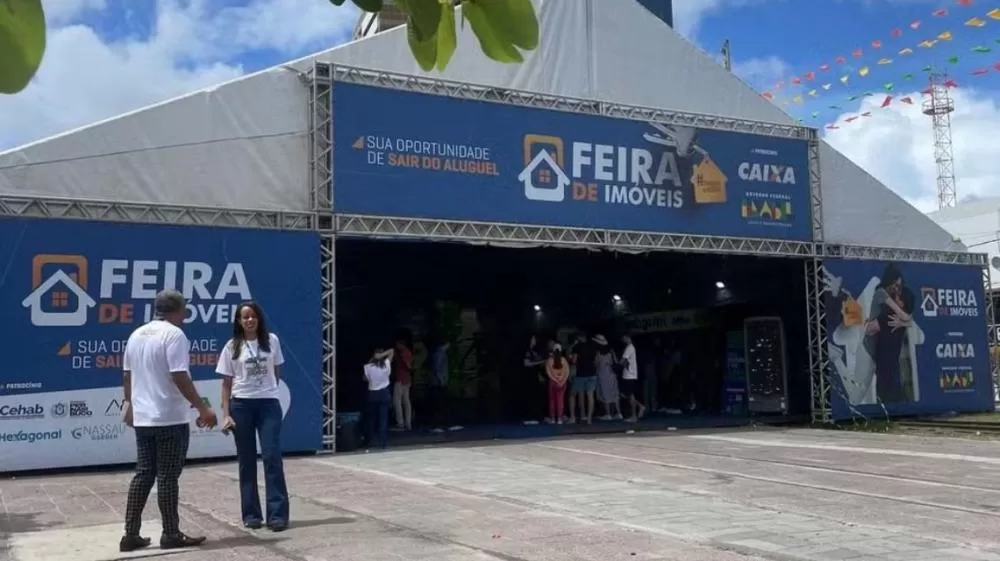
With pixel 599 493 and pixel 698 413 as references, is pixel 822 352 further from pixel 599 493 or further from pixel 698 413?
pixel 599 493

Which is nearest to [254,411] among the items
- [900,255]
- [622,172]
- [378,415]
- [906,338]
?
[378,415]

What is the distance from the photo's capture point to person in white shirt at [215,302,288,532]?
6898 mm

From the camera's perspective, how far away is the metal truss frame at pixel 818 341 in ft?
55.9

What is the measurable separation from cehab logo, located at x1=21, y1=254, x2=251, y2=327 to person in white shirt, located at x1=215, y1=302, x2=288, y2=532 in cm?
509

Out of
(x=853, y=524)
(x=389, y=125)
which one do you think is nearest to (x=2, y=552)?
(x=853, y=524)

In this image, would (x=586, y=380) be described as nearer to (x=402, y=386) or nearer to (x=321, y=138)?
(x=402, y=386)

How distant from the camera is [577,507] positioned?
7910 mm

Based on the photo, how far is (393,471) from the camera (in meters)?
10.8

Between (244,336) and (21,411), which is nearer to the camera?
(244,336)

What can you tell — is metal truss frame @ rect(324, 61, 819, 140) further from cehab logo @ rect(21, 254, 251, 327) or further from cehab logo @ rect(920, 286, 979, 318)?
cehab logo @ rect(920, 286, 979, 318)

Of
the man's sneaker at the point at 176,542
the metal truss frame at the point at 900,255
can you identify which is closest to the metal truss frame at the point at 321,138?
the man's sneaker at the point at 176,542

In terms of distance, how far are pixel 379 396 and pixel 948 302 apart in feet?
37.4

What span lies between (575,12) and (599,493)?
8.98 metres

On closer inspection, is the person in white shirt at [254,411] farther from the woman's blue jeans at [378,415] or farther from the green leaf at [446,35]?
the woman's blue jeans at [378,415]
